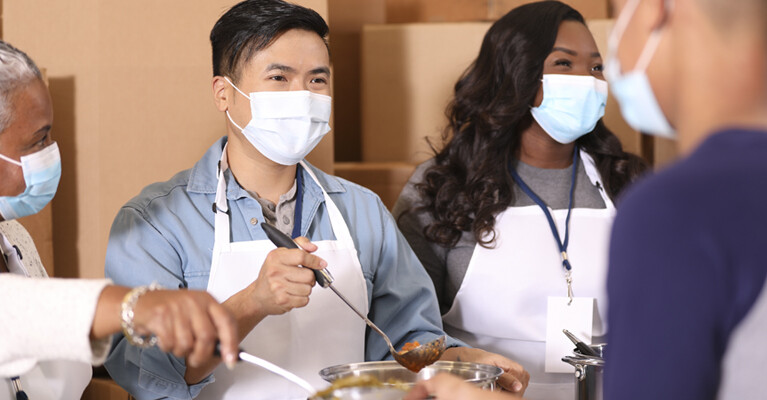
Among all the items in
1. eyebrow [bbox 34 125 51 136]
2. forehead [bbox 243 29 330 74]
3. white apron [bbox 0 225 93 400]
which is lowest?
white apron [bbox 0 225 93 400]

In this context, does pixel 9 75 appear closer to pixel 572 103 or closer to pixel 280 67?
pixel 280 67

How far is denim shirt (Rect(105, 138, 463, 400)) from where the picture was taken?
1.47 m

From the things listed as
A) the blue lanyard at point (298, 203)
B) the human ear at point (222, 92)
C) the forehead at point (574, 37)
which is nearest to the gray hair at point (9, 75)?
the human ear at point (222, 92)

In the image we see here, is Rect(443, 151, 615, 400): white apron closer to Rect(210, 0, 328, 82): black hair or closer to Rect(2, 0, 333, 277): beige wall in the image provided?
Rect(210, 0, 328, 82): black hair

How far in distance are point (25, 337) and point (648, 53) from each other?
29.6 inches

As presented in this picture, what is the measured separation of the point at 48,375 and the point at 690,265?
113cm

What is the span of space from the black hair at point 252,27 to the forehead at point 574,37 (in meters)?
0.66

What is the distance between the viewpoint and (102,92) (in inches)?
76.7

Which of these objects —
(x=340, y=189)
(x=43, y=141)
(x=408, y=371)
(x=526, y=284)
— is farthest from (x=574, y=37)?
(x=43, y=141)

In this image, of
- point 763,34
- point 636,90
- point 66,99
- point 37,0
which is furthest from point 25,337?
point 37,0

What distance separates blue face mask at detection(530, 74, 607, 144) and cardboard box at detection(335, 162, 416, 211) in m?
0.47

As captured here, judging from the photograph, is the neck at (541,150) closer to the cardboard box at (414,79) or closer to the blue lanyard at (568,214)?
the blue lanyard at (568,214)

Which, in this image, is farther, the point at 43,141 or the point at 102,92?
the point at 102,92

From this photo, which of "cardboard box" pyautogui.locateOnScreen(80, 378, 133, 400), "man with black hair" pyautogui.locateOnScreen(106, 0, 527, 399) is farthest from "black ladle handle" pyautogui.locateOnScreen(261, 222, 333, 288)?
"cardboard box" pyautogui.locateOnScreen(80, 378, 133, 400)
